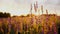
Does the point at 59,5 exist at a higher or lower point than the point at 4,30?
higher

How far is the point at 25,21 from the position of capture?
1935 millimetres

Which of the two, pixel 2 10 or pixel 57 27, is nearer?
pixel 2 10

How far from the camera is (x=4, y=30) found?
6.10ft

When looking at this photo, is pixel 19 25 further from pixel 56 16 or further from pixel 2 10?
pixel 56 16

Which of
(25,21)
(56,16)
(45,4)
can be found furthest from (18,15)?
(56,16)

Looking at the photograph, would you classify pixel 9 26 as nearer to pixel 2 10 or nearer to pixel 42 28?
pixel 2 10

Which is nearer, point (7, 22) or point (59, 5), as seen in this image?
point (7, 22)

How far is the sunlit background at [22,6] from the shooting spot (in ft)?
6.21

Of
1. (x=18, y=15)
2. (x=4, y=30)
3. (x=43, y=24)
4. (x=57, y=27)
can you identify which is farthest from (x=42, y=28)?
(x=4, y=30)

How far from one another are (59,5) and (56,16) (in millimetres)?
154

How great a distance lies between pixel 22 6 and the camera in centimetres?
196

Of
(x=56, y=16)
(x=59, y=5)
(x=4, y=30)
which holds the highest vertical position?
(x=59, y=5)

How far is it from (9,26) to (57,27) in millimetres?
641

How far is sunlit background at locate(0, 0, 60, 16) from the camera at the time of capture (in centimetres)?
189
